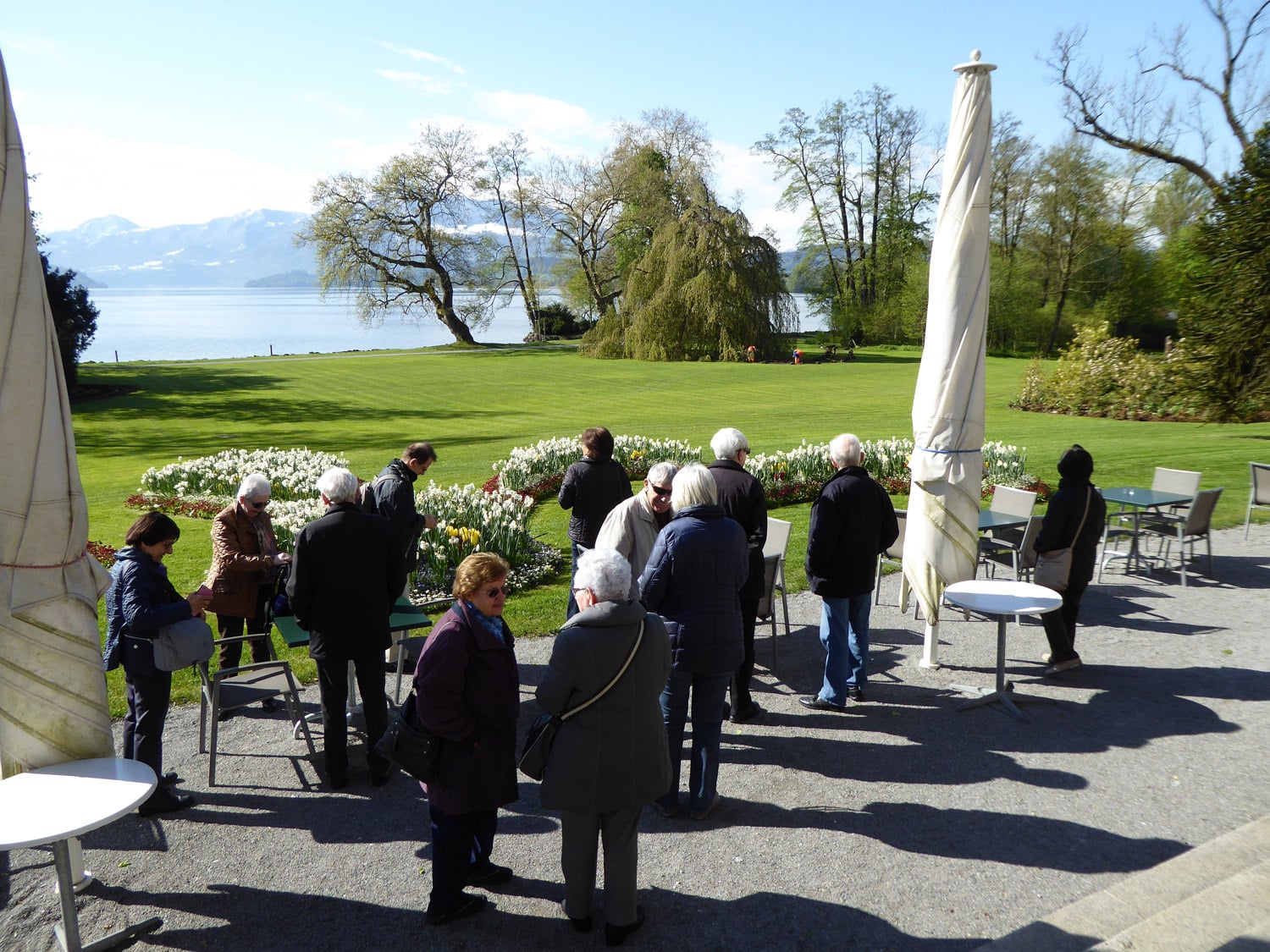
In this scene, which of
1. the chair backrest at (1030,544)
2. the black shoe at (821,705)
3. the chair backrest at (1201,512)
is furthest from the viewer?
the chair backrest at (1201,512)

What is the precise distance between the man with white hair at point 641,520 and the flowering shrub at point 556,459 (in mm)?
7856

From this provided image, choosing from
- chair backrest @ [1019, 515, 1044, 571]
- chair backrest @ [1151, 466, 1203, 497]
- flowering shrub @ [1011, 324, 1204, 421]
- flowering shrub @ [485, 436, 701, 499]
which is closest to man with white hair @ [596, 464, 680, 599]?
chair backrest @ [1019, 515, 1044, 571]

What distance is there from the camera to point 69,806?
374 centimetres

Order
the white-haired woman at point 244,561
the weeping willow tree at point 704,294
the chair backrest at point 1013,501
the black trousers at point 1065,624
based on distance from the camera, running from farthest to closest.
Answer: the weeping willow tree at point 704,294 < the chair backrest at point 1013,501 < the black trousers at point 1065,624 < the white-haired woman at point 244,561

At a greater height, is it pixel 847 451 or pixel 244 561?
pixel 847 451

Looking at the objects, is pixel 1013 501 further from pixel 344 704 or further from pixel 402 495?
pixel 344 704

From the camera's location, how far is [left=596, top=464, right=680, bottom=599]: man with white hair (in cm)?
583

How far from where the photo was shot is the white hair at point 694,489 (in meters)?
5.05

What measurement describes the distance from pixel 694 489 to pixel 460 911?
245cm

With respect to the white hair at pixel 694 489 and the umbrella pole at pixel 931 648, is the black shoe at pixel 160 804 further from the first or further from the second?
the umbrella pole at pixel 931 648

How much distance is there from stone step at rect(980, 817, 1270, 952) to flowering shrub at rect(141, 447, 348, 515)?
36.9 ft

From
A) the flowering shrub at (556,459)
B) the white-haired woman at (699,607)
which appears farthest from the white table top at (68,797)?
the flowering shrub at (556,459)

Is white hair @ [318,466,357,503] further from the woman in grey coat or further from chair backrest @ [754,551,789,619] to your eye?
chair backrest @ [754,551,789,619]

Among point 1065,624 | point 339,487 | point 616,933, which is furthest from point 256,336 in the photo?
point 616,933
